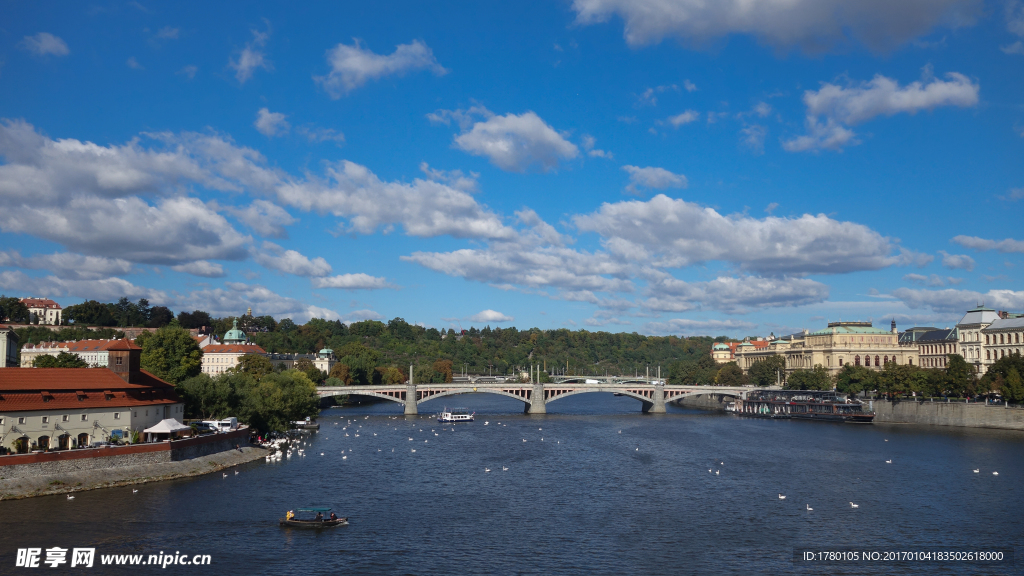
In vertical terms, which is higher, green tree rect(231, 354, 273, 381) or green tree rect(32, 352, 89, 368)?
green tree rect(32, 352, 89, 368)

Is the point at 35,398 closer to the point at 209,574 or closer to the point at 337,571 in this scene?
the point at 209,574

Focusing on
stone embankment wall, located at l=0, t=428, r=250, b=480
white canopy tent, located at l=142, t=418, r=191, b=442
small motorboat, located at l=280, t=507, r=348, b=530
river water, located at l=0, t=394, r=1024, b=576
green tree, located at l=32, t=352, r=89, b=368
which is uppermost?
green tree, located at l=32, t=352, r=89, b=368

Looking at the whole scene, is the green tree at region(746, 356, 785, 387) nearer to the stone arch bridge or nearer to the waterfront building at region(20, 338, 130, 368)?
the stone arch bridge

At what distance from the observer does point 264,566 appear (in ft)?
129

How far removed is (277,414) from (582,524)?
52.8 m

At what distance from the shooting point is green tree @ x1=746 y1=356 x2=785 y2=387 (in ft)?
572

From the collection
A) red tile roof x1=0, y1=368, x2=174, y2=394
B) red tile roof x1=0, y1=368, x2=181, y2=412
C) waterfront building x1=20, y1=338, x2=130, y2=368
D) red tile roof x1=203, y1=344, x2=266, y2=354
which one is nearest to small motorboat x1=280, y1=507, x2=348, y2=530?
red tile roof x1=0, y1=368, x2=181, y2=412

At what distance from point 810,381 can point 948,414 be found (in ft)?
126

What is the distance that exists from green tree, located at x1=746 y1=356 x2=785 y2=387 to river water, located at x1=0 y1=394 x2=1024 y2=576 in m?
83.2

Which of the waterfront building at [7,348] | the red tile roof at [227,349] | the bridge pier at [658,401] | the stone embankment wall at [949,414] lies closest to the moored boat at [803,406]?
the stone embankment wall at [949,414]

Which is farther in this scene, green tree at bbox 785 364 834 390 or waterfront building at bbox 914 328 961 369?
waterfront building at bbox 914 328 961 369

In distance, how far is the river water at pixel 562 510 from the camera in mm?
41344

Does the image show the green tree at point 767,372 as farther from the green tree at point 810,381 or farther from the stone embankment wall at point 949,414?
the stone embankment wall at point 949,414

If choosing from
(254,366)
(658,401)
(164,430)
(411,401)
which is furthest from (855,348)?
(164,430)
